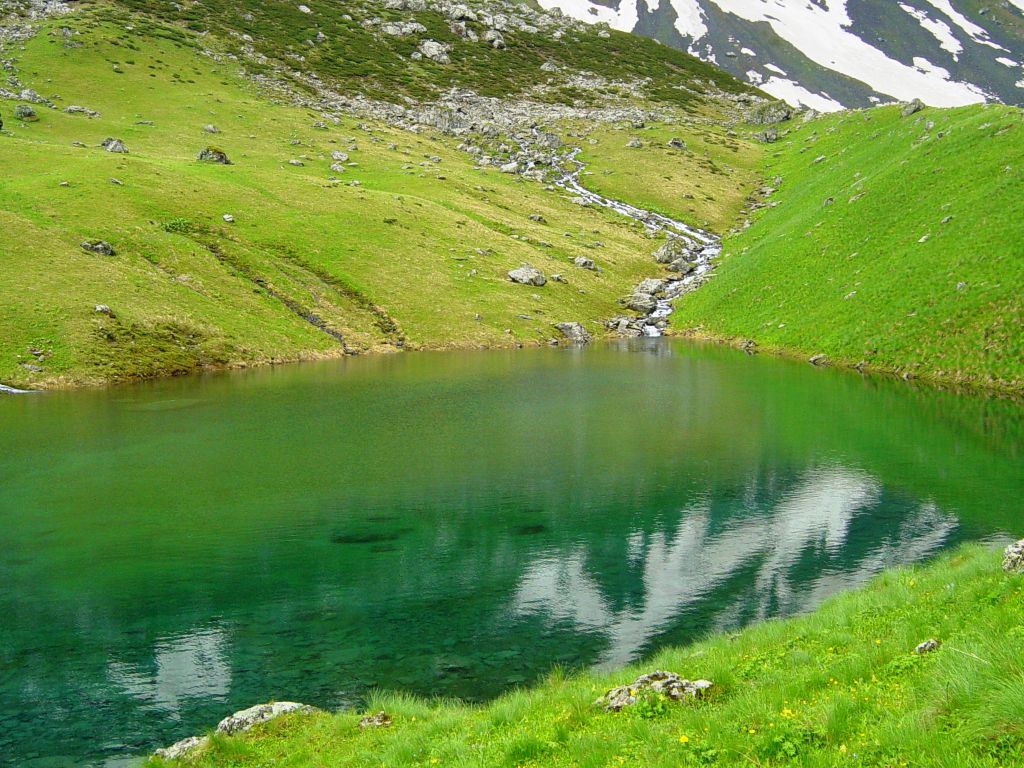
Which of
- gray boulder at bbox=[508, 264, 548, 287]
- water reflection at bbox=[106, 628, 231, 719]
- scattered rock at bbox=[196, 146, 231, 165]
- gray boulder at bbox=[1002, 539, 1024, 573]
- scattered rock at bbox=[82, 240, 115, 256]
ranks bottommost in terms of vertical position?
scattered rock at bbox=[82, 240, 115, 256]

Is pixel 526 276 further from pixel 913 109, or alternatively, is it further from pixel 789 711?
pixel 789 711

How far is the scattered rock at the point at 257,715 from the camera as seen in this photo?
577 inches

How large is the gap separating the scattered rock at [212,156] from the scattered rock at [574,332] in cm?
6418

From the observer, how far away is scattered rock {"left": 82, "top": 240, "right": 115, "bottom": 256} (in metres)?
73.2

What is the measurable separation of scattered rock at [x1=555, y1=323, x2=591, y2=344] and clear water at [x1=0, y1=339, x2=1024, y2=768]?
36.7 meters

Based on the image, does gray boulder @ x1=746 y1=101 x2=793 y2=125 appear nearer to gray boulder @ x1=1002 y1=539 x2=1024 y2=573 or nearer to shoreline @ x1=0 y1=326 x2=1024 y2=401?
shoreline @ x1=0 y1=326 x2=1024 y2=401

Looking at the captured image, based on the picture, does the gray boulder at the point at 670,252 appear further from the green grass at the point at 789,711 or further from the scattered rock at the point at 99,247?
the green grass at the point at 789,711

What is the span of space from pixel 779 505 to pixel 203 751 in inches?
997

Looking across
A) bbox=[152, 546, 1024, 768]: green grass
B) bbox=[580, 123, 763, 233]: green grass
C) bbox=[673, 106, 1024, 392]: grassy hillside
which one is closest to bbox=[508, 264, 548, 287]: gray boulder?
bbox=[673, 106, 1024, 392]: grassy hillside

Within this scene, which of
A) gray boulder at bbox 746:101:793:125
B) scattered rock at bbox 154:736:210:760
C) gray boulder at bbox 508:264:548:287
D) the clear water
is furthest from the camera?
gray boulder at bbox 746:101:793:125

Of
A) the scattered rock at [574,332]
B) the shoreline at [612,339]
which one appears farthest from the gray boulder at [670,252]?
the scattered rock at [574,332]

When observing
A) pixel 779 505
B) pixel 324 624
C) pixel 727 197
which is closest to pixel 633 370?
pixel 779 505

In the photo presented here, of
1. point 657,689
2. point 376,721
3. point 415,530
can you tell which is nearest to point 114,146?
point 415,530

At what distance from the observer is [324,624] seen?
20812 millimetres
